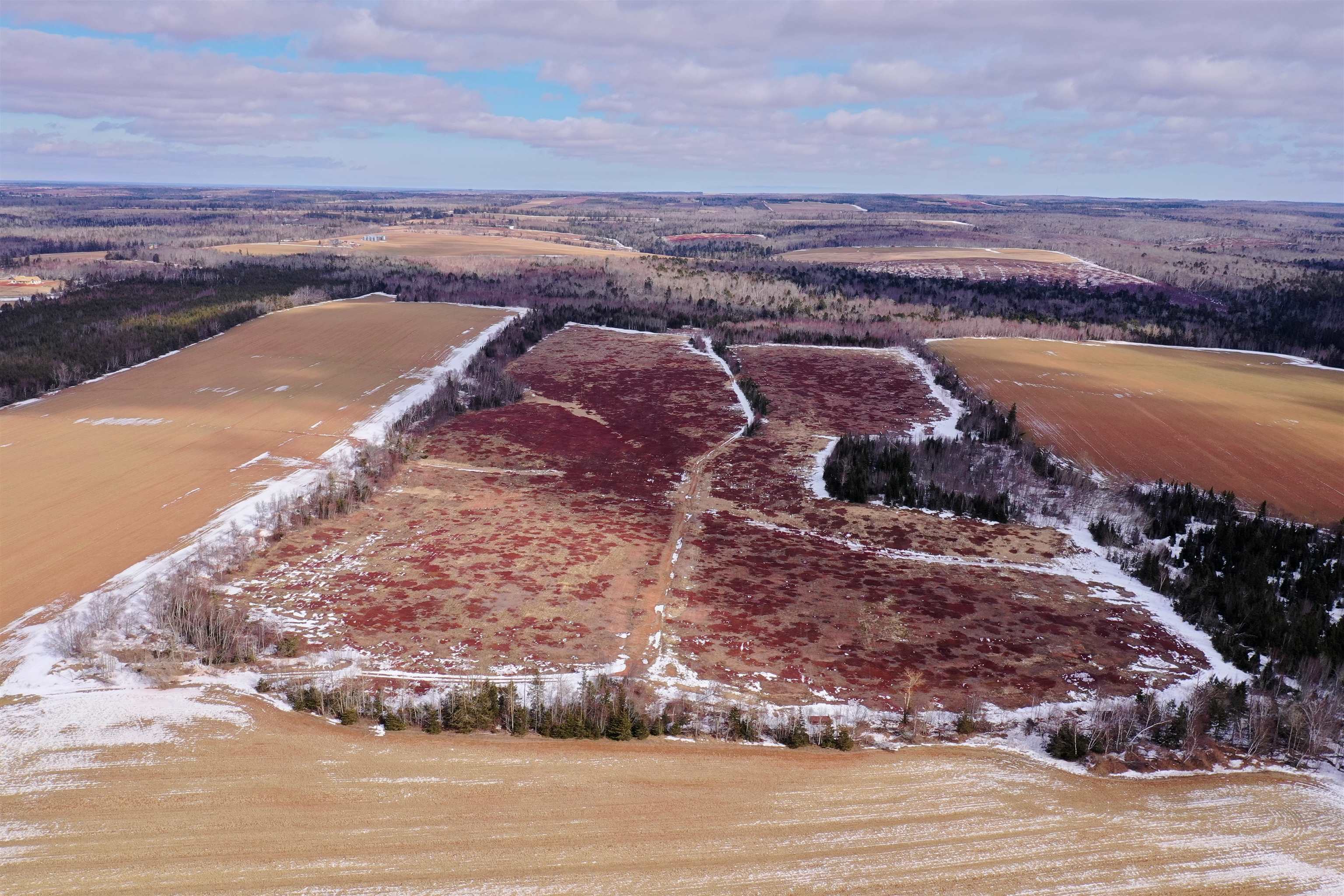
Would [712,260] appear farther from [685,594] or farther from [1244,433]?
[685,594]

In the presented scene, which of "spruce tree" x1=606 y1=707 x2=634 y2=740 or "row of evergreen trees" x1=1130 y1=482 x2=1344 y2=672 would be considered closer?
"spruce tree" x1=606 y1=707 x2=634 y2=740

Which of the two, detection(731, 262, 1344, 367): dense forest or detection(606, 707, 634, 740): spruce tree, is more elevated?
detection(731, 262, 1344, 367): dense forest

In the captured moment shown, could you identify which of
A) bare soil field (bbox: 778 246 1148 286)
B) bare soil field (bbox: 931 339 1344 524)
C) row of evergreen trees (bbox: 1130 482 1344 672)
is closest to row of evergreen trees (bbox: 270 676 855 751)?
row of evergreen trees (bbox: 1130 482 1344 672)

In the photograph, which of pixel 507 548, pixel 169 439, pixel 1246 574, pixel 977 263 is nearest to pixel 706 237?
pixel 977 263

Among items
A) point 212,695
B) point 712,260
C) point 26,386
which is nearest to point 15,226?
point 712,260

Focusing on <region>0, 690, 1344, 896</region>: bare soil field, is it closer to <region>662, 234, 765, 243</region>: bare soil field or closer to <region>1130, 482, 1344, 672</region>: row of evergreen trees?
<region>1130, 482, 1344, 672</region>: row of evergreen trees

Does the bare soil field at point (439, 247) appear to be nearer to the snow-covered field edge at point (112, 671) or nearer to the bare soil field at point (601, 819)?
the snow-covered field edge at point (112, 671)

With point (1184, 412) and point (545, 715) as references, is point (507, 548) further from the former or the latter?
point (1184, 412)
